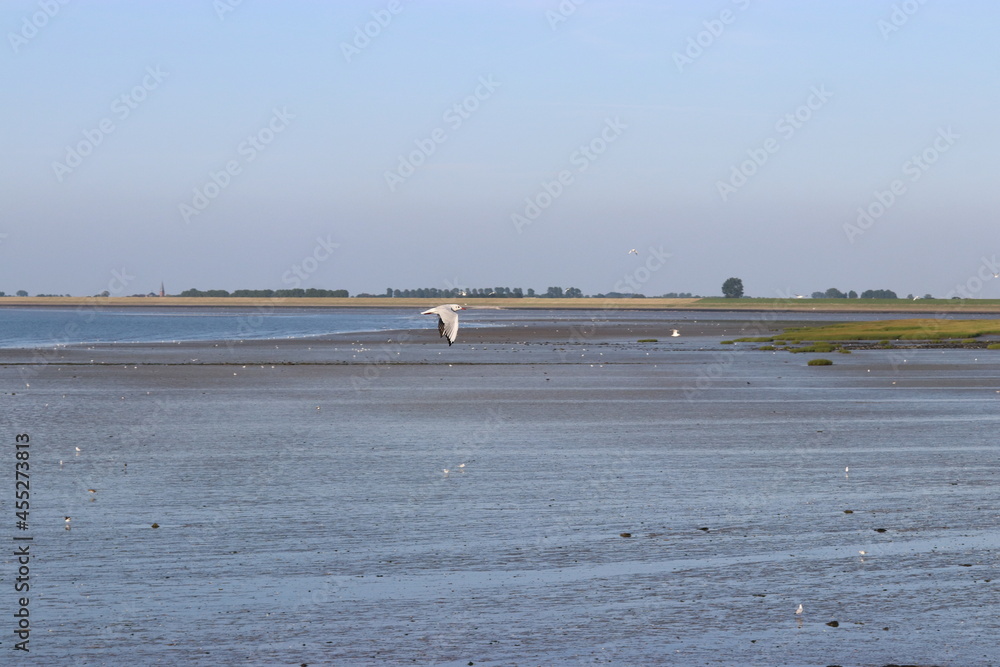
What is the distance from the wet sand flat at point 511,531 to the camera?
1234cm

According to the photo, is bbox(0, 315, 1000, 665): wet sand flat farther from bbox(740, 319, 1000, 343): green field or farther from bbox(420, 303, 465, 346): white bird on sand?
bbox(740, 319, 1000, 343): green field

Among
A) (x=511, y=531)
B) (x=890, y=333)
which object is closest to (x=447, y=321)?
(x=511, y=531)

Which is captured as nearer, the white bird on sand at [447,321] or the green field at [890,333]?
the white bird on sand at [447,321]

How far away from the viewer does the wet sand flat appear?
40.5 ft

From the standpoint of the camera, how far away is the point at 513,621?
12891mm

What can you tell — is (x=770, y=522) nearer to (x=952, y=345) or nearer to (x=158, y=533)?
(x=158, y=533)

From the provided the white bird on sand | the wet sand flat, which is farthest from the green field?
the white bird on sand

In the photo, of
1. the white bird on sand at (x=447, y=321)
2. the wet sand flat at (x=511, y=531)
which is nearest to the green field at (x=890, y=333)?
the wet sand flat at (x=511, y=531)

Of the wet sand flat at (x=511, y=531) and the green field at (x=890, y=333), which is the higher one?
the green field at (x=890, y=333)

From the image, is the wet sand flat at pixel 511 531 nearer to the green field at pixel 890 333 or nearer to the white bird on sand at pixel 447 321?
the white bird on sand at pixel 447 321

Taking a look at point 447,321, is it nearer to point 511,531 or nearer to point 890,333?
point 511,531

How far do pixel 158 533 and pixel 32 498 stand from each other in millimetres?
3864

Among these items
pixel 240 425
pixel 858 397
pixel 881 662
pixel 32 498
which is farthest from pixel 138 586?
pixel 858 397

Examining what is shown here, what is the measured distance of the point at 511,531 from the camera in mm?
17438
